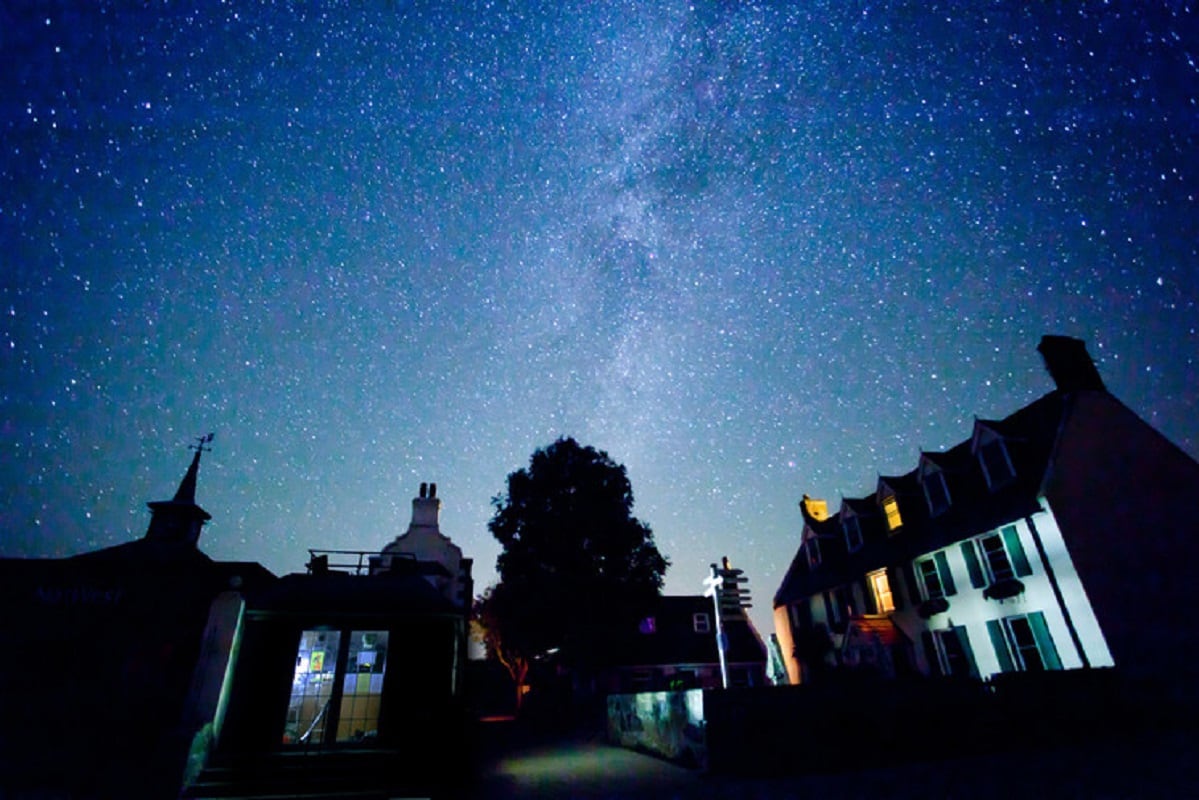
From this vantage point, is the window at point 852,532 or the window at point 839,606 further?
the window at point 852,532

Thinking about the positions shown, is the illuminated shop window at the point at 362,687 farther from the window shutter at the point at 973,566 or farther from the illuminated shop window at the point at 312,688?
the window shutter at the point at 973,566

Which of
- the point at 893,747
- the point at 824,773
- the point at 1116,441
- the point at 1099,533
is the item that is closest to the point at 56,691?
the point at 824,773

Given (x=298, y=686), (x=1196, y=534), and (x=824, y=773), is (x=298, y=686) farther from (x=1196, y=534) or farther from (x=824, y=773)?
(x=1196, y=534)

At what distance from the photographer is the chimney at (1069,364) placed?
20000mm

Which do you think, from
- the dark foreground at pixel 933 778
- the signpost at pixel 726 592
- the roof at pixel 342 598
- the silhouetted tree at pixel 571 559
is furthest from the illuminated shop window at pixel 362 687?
the silhouetted tree at pixel 571 559

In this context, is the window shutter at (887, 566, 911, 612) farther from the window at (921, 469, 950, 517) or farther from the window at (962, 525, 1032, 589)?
the window at (962, 525, 1032, 589)

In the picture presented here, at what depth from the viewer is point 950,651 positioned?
66.6 feet

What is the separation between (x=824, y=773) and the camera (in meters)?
11.4

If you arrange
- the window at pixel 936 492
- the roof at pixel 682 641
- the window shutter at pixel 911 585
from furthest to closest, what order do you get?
1. the roof at pixel 682 641
2. the window shutter at pixel 911 585
3. the window at pixel 936 492

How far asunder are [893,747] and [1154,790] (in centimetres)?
515

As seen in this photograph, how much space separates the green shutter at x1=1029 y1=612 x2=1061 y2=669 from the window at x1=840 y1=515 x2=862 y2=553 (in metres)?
8.99

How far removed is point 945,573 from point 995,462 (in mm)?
4806

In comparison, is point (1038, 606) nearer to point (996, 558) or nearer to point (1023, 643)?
point (1023, 643)

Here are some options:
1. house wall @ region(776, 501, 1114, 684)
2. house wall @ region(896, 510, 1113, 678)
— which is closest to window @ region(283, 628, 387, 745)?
house wall @ region(776, 501, 1114, 684)
